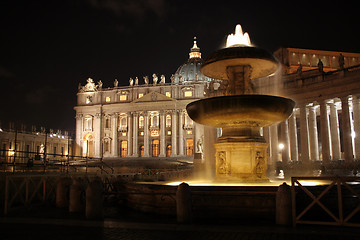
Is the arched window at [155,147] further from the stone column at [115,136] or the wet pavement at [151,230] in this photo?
the wet pavement at [151,230]

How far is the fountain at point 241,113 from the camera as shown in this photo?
11508 millimetres

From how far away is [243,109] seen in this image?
37.6 ft

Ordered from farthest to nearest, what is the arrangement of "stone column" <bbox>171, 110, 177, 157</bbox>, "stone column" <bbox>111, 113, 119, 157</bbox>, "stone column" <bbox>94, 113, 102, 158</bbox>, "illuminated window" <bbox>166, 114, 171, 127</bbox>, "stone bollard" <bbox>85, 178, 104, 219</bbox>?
1. "stone column" <bbox>94, 113, 102, 158</bbox>
2. "stone column" <bbox>111, 113, 119, 157</bbox>
3. "illuminated window" <bbox>166, 114, 171, 127</bbox>
4. "stone column" <bbox>171, 110, 177, 157</bbox>
5. "stone bollard" <bbox>85, 178, 104, 219</bbox>

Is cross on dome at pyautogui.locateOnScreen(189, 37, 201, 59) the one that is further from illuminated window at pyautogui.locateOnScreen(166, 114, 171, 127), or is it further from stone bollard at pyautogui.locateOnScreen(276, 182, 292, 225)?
stone bollard at pyautogui.locateOnScreen(276, 182, 292, 225)

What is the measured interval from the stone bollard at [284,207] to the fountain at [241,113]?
374 cm

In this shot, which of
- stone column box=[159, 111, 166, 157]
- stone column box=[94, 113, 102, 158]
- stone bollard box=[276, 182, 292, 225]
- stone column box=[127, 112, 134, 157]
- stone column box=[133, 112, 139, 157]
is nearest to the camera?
stone bollard box=[276, 182, 292, 225]

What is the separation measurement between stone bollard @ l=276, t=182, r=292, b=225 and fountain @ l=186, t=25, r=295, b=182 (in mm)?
3739

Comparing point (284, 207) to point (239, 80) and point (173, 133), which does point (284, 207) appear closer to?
point (239, 80)

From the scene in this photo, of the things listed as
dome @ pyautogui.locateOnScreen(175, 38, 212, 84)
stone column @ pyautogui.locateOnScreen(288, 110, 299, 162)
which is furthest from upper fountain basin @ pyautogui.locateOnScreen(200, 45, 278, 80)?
dome @ pyautogui.locateOnScreen(175, 38, 212, 84)

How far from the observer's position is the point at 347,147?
97.8 feet

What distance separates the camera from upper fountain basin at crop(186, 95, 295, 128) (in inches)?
446

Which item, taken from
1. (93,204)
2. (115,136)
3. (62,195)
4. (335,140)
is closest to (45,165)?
(62,195)

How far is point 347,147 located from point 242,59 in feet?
70.8

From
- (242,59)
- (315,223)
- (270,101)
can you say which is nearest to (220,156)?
(270,101)
